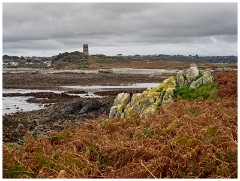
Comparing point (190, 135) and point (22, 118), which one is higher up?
point (190, 135)

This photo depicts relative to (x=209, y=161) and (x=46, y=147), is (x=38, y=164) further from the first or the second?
(x=209, y=161)

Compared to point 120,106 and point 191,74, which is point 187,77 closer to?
point 191,74

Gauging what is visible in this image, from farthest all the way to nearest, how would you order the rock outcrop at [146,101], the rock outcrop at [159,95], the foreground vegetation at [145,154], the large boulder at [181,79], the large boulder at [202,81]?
1. the large boulder at [181,79]
2. the large boulder at [202,81]
3. the rock outcrop at [159,95]
4. the rock outcrop at [146,101]
5. the foreground vegetation at [145,154]

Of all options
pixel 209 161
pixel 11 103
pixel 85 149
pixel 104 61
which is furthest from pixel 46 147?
pixel 104 61

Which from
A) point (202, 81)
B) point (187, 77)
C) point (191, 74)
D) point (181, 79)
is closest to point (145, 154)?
point (202, 81)

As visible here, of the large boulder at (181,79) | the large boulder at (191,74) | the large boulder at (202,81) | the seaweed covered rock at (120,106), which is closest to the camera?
the large boulder at (202,81)

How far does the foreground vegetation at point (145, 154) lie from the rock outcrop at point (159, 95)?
20.7 feet

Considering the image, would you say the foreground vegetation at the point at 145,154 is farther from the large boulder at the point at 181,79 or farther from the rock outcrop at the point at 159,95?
the large boulder at the point at 181,79

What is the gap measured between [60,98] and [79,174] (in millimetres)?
34945

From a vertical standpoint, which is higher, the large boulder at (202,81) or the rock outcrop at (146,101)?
the large boulder at (202,81)

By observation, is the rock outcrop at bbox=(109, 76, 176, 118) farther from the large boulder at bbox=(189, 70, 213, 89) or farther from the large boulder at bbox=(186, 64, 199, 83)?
the large boulder at bbox=(189, 70, 213, 89)

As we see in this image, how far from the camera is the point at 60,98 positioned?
1594 inches

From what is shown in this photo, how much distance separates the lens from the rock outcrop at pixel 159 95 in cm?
1591

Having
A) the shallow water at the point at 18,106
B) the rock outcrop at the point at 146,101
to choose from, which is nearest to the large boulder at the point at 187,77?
the rock outcrop at the point at 146,101
